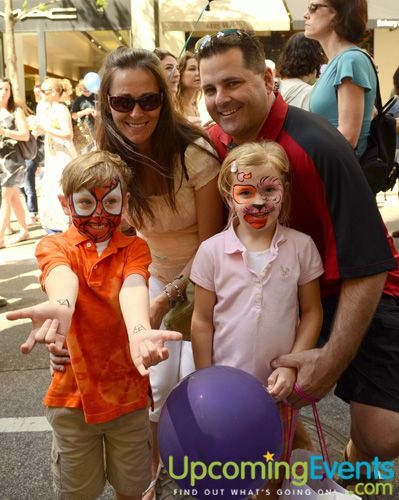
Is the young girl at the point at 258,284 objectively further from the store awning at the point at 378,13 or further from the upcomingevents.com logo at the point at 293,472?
the store awning at the point at 378,13

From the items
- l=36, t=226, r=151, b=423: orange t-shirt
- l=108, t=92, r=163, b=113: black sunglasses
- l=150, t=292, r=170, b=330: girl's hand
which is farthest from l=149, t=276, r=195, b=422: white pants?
l=108, t=92, r=163, b=113: black sunglasses

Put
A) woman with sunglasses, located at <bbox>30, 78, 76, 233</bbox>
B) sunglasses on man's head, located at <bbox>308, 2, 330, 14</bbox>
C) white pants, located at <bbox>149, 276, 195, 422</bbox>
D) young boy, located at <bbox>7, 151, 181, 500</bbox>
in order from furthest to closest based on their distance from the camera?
woman with sunglasses, located at <bbox>30, 78, 76, 233</bbox>, sunglasses on man's head, located at <bbox>308, 2, 330, 14</bbox>, white pants, located at <bbox>149, 276, 195, 422</bbox>, young boy, located at <bbox>7, 151, 181, 500</bbox>

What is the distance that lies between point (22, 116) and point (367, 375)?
6.02 meters

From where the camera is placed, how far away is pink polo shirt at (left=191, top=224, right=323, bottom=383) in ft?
6.64

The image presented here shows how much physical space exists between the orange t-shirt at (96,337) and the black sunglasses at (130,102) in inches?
23.4

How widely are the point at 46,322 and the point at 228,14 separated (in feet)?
34.7

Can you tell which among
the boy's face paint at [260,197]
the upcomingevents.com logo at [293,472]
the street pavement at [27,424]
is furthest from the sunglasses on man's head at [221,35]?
the street pavement at [27,424]

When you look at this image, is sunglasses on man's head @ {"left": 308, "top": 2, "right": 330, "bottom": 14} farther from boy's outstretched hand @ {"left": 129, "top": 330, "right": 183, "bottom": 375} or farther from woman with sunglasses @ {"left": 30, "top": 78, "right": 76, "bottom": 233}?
woman with sunglasses @ {"left": 30, "top": 78, "right": 76, "bottom": 233}

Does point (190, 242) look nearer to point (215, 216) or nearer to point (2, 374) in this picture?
point (215, 216)

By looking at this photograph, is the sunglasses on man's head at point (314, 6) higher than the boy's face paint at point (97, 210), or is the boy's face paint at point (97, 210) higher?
the sunglasses on man's head at point (314, 6)

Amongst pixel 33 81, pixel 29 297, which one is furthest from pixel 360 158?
pixel 33 81

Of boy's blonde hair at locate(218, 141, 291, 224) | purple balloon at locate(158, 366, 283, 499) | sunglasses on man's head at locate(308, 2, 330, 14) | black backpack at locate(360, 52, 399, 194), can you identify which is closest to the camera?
purple balloon at locate(158, 366, 283, 499)

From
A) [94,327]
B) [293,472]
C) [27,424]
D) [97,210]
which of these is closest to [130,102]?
[97,210]

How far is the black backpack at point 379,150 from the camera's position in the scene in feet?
9.82
